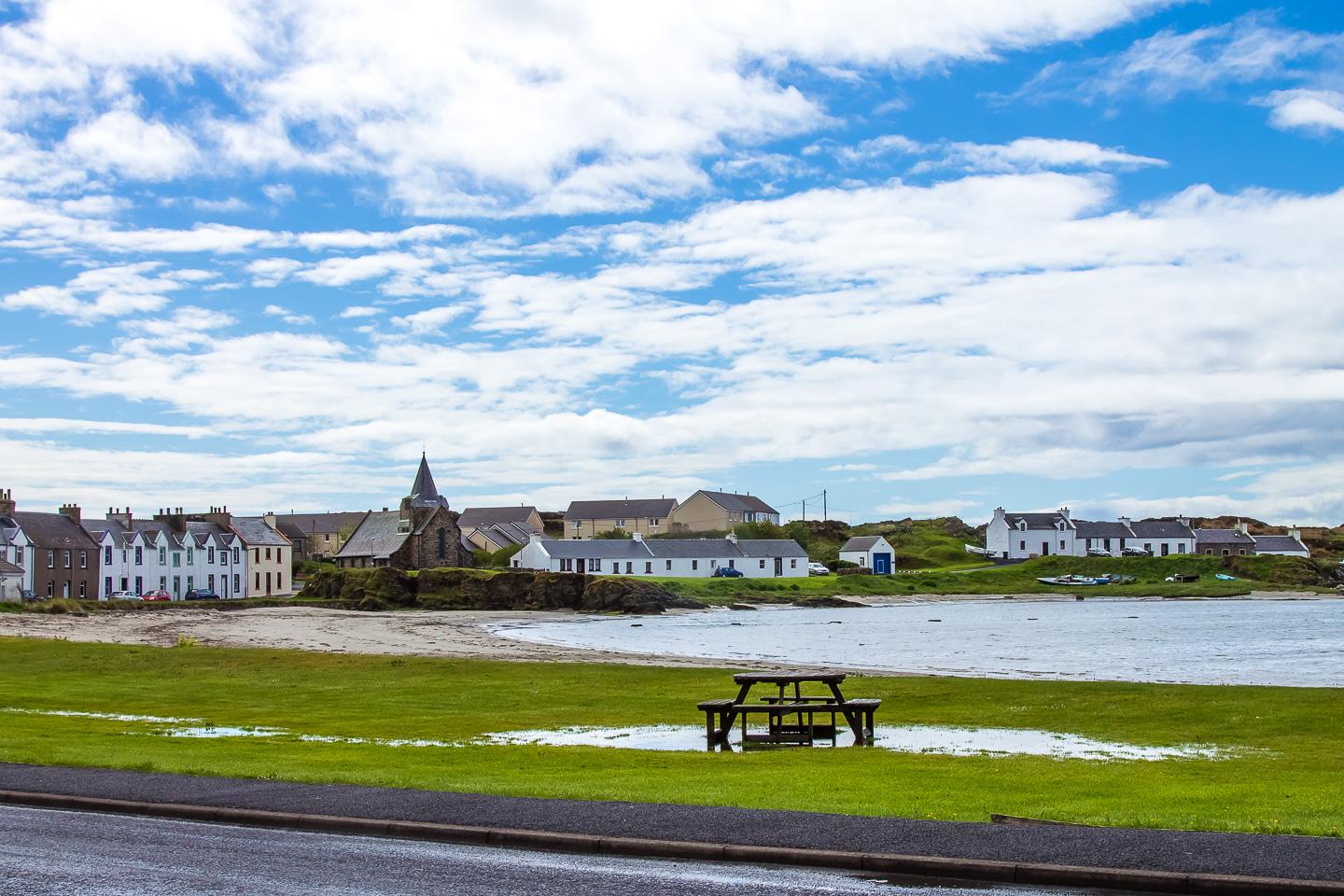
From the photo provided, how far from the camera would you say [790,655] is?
60094 millimetres

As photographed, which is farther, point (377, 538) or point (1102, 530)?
point (1102, 530)

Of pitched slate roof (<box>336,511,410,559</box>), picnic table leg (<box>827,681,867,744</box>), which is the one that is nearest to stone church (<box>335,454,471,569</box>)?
pitched slate roof (<box>336,511,410,559</box>)

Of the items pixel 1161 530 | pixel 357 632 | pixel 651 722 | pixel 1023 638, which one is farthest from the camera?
pixel 1161 530

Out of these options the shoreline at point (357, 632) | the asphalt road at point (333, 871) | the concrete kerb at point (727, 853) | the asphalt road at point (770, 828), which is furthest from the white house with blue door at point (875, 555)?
→ the asphalt road at point (333, 871)

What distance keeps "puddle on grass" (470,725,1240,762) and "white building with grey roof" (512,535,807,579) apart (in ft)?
417

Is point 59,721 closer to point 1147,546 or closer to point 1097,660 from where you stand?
point 1097,660

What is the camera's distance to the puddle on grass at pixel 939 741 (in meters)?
23.2

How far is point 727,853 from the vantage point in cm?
1286

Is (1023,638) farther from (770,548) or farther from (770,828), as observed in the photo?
(770,548)

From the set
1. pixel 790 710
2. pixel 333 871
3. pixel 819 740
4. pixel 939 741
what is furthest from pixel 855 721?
pixel 333 871

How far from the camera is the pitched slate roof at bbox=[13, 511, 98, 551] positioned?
106 m

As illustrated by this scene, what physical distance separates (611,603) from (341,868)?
109 meters

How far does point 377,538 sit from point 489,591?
26331mm

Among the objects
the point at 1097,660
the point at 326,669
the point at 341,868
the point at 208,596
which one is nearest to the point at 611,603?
the point at 208,596
